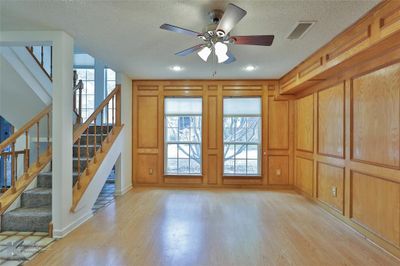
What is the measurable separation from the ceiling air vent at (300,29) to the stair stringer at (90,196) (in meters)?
3.39

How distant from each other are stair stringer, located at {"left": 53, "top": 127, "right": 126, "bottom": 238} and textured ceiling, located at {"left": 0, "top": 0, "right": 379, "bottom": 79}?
5.45 feet

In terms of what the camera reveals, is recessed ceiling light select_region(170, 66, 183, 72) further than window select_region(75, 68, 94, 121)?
No

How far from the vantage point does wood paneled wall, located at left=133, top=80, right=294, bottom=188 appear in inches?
231

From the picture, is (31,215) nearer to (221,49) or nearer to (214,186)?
(221,49)

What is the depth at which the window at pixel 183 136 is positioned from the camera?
6031 millimetres

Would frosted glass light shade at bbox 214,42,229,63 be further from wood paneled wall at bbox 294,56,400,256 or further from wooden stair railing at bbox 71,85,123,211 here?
wooden stair railing at bbox 71,85,123,211

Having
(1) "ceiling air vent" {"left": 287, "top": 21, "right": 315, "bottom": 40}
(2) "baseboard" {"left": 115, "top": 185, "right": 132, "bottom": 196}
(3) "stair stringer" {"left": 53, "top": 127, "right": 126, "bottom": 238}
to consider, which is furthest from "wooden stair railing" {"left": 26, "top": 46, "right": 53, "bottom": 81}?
(1) "ceiling air vent" {"left": 287, "top": 21, "right": 315, "bottom": 40}

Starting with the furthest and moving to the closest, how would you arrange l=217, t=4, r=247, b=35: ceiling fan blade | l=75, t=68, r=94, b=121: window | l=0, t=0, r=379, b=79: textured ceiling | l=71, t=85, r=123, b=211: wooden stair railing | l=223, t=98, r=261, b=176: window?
l=75, t=68, r=94, b=121: window, l=223, t=98, r=261, b=176: window, l=71, t=85, r=123, b=211: wooden stair railing, l=0, t=0, r=379, b=79: textured ceiling, l=217, t=4, r=247, b=35: ceiling fan blade

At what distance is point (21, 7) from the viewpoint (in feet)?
8.40

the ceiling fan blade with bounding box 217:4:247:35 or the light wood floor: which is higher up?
the ceiling fan blade with bounding box 217:4:247:35

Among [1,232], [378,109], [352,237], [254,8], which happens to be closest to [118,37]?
[254,8]

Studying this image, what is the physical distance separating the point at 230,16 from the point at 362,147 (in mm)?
2385

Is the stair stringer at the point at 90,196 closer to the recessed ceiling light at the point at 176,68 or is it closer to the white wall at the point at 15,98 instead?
the white wall at the point at 15,98

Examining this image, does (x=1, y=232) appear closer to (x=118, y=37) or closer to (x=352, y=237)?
(x=118, y=37)
